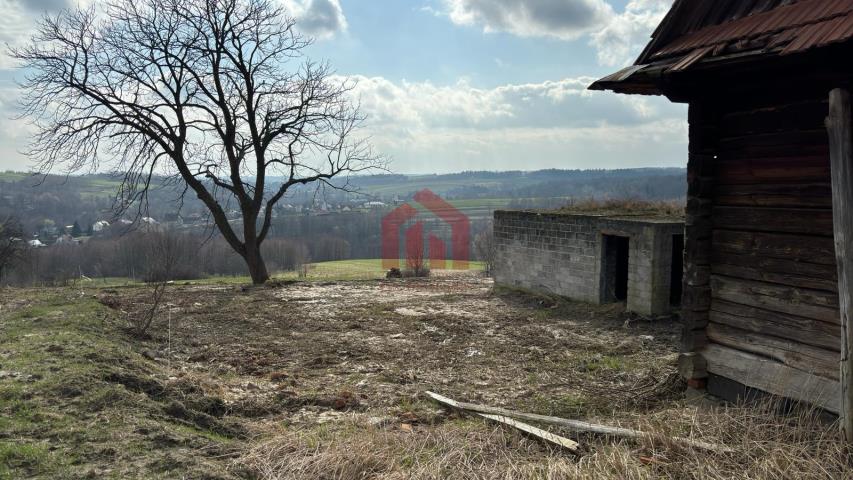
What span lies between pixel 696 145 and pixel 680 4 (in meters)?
1.35

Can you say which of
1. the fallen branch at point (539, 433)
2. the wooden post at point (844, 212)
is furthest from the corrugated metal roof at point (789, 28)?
the fallen branch at point (539, 433)

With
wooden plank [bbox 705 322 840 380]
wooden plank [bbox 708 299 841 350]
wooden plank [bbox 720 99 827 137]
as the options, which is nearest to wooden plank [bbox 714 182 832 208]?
wooden plank [bbox 720 99 827 137]

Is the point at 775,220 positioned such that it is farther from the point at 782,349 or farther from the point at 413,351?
the point at 413,351

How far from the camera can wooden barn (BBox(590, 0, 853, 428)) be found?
397 cm

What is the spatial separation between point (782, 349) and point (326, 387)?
4.86 meters

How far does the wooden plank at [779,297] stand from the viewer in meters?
4.37

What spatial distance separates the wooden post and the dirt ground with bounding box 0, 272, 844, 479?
1.92 feet

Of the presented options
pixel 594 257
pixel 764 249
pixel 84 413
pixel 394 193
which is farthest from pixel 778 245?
pixel 394 193

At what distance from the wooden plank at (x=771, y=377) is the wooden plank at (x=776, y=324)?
0.25 m

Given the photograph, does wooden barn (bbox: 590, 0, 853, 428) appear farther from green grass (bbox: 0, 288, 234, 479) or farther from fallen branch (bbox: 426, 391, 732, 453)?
green grass (bbox: 0, 288, 234, 479)

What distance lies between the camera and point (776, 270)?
473 centimetres

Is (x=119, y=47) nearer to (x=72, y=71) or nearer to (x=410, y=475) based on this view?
(x=72, y=71)

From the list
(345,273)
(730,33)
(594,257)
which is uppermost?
(730,33)

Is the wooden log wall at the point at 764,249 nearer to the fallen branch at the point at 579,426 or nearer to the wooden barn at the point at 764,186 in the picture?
the wooden barn at the point at 764,186
